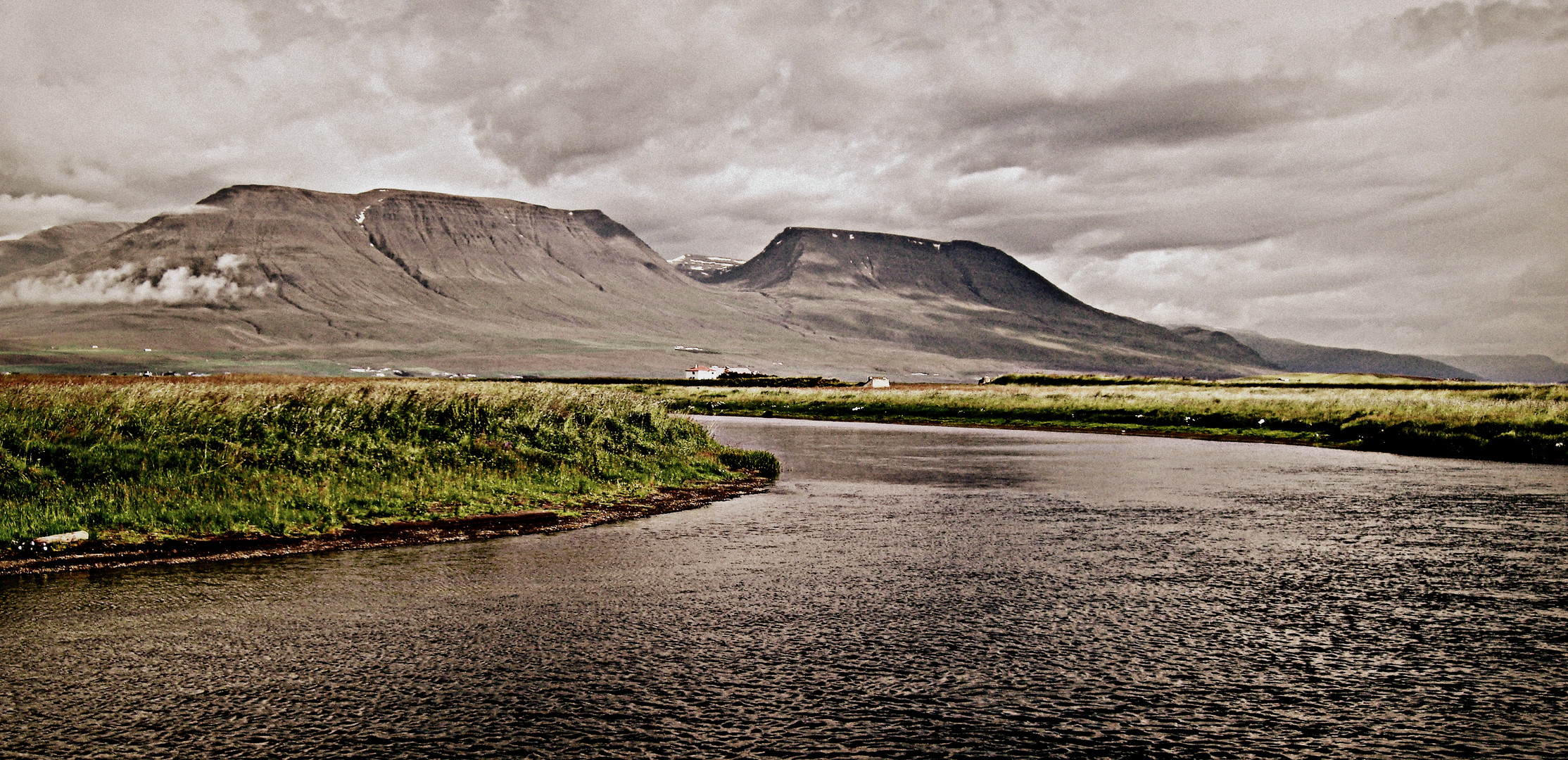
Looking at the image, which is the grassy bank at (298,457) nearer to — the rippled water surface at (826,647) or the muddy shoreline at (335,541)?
the muddy shoreline at (335,541)

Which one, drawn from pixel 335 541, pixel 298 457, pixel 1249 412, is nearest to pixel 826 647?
pixel 335 541

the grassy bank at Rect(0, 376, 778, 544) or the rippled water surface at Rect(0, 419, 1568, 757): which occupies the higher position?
the grassy bank at Rect(0, 376, 778, 544)

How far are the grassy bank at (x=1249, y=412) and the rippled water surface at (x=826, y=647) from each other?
97.1 ft

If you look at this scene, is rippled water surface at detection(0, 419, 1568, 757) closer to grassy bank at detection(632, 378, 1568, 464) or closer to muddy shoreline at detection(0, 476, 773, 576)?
muddy shoreline at detection(0, 476, 773, 576)

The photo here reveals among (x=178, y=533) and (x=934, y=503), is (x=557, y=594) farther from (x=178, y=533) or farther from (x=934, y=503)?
(x=934, y=503)

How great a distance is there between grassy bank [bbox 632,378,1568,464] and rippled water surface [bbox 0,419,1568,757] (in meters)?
29.6

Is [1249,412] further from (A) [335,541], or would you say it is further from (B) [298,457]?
(A) [335,541]

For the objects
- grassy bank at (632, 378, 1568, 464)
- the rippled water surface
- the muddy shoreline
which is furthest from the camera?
grassy bank at (632, 378, 1568, 464)

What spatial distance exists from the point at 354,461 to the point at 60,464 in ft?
18.5

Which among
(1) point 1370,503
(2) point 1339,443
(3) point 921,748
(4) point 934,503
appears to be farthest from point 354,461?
(2) point 1339,443

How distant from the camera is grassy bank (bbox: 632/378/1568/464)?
4525cm

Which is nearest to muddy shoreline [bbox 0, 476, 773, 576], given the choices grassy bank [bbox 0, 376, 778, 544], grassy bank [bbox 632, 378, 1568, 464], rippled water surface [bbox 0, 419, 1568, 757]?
grassy bank [bbox 0, 376, 778, 544]

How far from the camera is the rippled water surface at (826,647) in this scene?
26.6ft

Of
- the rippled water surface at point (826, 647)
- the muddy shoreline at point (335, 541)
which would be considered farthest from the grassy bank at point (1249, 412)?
the muddy shoreline at point (335, 541)
